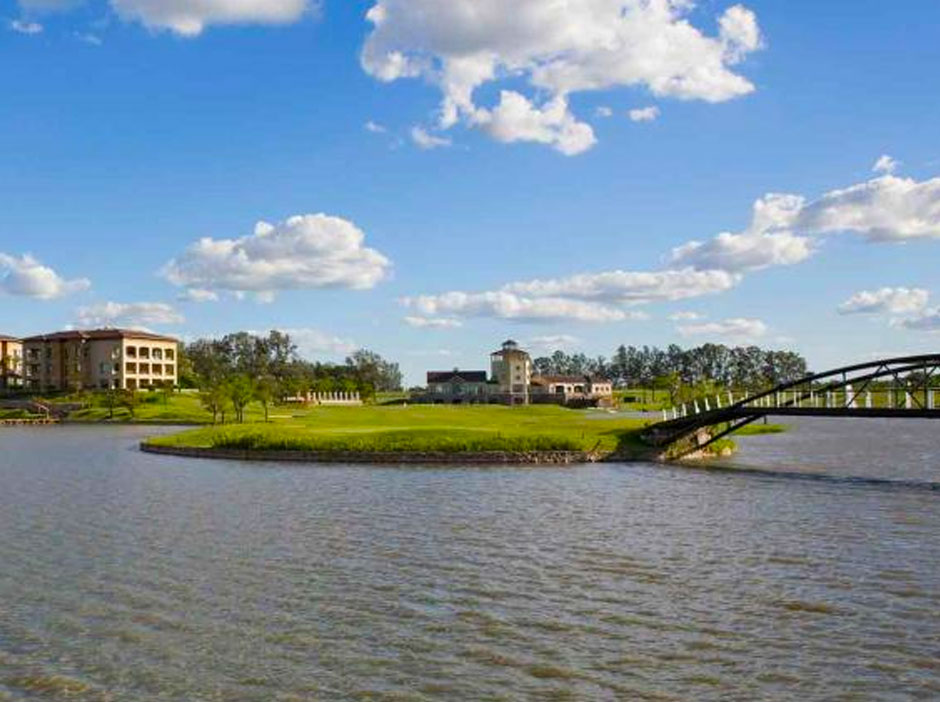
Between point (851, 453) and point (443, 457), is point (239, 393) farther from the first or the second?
point (851, 453)

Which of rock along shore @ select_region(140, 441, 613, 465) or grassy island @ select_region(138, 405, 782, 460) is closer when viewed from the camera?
rock along shore @ select_region(140, 441, 613, 465)

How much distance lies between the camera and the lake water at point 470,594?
60.0 feet

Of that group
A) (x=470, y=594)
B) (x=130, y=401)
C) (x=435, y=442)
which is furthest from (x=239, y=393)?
(x=470, y=594)

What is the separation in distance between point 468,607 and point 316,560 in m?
7.98

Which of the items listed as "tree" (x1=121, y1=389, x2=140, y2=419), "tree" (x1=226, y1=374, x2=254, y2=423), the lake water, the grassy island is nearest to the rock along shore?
the grassy island

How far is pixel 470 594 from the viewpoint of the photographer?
82.2 ft

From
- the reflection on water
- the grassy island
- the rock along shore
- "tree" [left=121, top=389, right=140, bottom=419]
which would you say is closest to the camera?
the reflection on water

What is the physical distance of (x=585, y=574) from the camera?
27.5 m

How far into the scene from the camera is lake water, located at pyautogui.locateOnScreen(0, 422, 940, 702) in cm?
1830

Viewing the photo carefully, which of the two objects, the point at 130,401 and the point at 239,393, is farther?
the point at 130,401

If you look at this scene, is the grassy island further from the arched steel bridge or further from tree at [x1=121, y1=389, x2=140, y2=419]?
tree at [x1=121, y1=389, x2=140, y2=419]

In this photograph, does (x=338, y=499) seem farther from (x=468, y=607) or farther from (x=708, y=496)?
(x=468, y=607)

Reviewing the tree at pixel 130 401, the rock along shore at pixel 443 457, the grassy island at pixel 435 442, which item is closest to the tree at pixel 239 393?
the tree at pixel 130 401

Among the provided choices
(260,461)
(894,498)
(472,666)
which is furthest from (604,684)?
(260,461)
